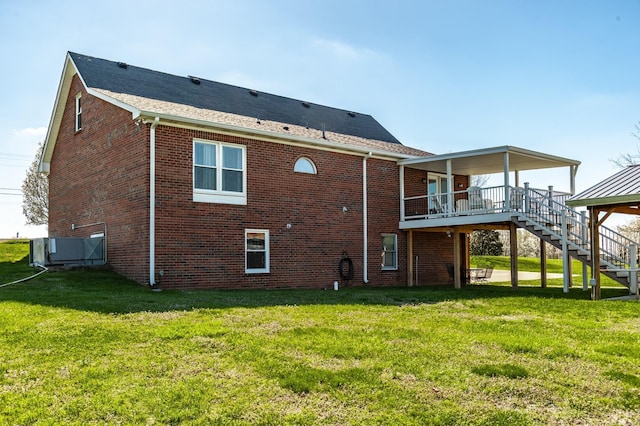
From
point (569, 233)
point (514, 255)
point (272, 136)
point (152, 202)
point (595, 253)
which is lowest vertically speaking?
point (514, 255)

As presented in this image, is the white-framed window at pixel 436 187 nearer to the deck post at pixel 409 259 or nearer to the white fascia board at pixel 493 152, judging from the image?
the deck post at pixel 409 259

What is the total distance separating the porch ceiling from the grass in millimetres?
7724

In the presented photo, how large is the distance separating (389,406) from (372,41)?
12.6 m

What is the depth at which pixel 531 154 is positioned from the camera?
17.3 metres

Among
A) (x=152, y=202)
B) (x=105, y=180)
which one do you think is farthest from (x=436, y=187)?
(x=105, y=180)

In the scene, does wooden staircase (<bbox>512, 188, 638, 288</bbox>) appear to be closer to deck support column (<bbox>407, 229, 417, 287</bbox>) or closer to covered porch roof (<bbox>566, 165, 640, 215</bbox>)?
covered porch roof (<bbox>566, 165, 640, 215</bbox>)

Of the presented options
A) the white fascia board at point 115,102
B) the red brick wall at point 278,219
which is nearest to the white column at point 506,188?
the red brick wall at point 278,219

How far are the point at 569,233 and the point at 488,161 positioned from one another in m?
4.18

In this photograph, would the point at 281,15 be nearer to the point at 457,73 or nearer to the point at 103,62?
the point at 457,73

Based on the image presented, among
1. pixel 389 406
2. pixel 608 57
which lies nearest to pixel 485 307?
pixel 389 406

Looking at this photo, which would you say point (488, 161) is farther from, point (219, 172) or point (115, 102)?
point (115, 102)

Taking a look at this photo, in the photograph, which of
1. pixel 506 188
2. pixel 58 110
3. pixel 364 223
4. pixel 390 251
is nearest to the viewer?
pixel 506 188

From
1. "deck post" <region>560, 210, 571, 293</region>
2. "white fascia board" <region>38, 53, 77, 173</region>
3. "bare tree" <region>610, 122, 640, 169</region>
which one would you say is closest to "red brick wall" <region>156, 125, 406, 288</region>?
"deck post" <region>560, 210, 571, 293</region>

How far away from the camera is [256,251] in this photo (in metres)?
15.7
